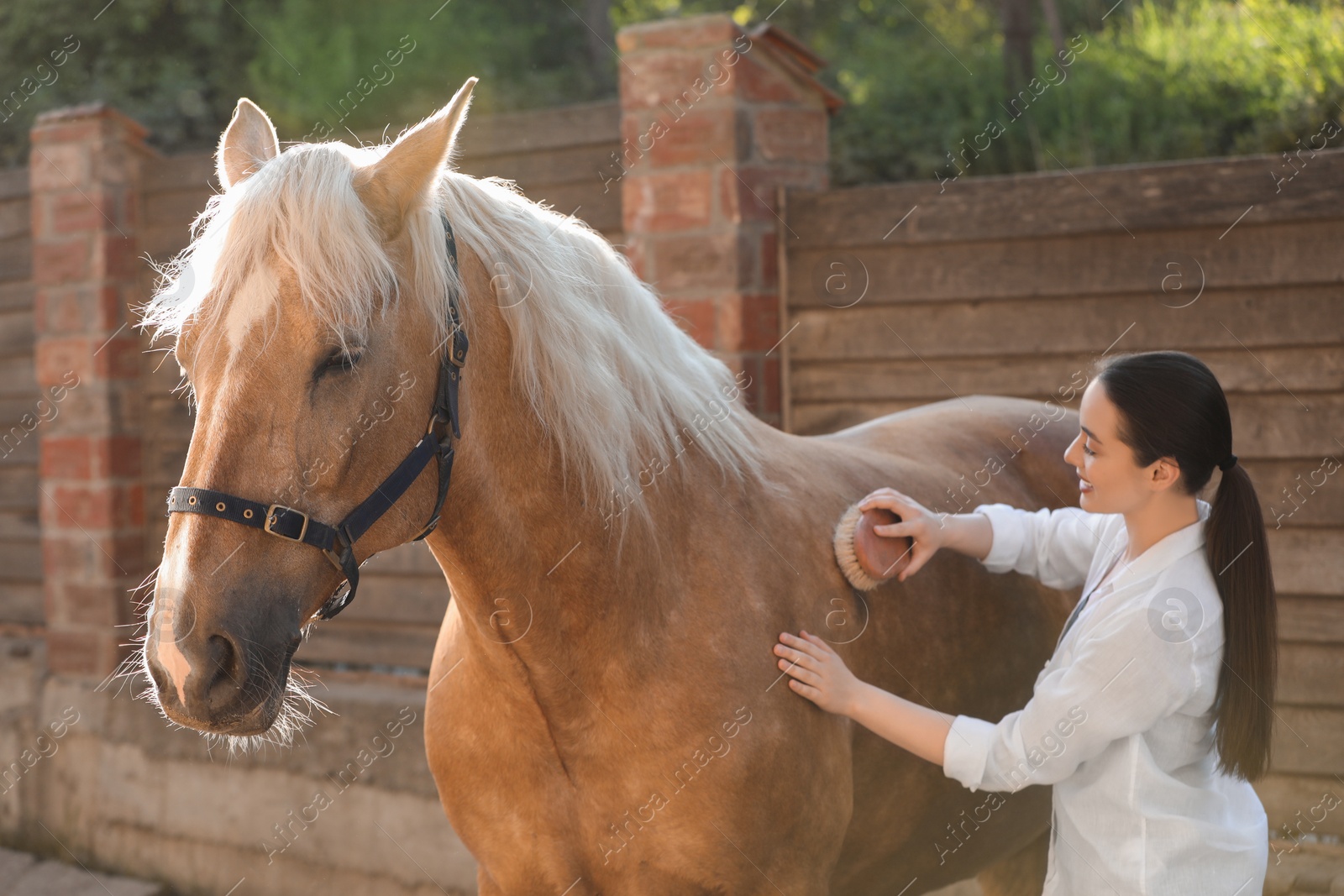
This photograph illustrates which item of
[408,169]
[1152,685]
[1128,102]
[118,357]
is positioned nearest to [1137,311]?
[1152,685]

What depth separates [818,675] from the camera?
1.97m

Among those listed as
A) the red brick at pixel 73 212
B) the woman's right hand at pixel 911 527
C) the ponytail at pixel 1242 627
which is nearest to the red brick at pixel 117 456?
the red brick at pixel 73 212

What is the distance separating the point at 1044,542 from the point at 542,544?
1.18 m

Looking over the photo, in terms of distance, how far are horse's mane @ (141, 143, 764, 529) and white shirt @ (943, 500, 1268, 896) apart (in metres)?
0.68

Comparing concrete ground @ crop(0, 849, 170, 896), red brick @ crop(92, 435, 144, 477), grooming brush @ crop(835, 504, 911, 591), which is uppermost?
grooming brush @ crop(835, 504, 911, 591)

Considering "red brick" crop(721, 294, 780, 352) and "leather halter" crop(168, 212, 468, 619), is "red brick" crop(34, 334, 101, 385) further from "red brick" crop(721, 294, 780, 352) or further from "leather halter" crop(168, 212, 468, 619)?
"leather halter" crop(168, 212, 468, 619)

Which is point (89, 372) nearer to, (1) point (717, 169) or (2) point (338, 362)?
(1) point (717, 169)

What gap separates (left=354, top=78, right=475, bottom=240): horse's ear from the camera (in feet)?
5.39

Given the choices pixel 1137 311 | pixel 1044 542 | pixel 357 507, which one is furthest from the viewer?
pixel 1137 311

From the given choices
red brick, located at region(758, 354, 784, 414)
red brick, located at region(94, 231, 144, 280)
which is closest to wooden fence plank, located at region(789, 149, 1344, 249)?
red brick, located at region(758, 354, 784, 414)

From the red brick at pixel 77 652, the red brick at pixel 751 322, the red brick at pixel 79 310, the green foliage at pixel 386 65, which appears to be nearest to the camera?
→ the red brick at pixel 751 322

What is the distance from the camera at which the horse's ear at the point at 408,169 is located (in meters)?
1.64

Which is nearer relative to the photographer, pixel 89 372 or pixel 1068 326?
pixel 1068 326

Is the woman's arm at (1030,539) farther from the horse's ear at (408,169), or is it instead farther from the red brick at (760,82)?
the red brick at (760,82)
